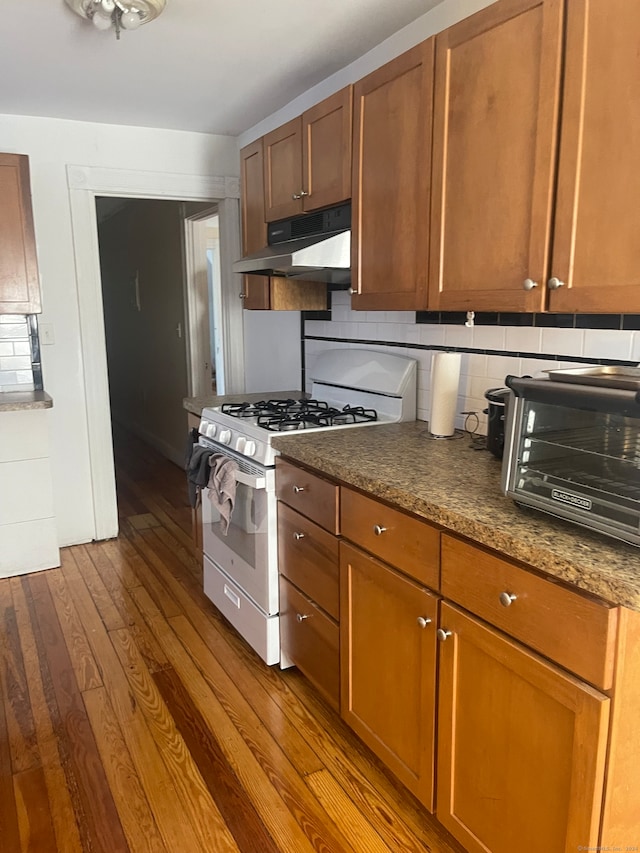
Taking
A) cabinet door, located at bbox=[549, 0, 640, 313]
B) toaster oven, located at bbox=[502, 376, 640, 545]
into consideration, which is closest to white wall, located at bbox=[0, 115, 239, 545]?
cabinet door, located at bbox=[549, 0, 640, 313]

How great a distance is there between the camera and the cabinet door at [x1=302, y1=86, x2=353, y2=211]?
226 centimetres

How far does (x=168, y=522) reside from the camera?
4.10m

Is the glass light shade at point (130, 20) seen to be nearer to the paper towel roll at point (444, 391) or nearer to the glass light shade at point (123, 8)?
the glass light shade at point (123, 8)

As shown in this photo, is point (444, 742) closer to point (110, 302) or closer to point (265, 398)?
point (265, 398)

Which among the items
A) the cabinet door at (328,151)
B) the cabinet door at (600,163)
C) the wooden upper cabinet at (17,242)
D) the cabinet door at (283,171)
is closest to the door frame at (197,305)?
the wooden upper cabinet at (17,242)

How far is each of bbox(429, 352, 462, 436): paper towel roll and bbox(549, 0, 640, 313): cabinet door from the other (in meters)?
0.63

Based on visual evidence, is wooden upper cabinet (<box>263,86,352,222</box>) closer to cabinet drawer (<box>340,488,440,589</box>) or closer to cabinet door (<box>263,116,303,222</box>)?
cabinet door (<box>263,116,303,222</box>)

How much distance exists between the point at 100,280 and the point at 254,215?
1.22 metres

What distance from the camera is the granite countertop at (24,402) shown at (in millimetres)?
3017

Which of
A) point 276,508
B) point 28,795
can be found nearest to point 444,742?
point 276,508

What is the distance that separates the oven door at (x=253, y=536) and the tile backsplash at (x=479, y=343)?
28.1 inches

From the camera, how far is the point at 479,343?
2.21m

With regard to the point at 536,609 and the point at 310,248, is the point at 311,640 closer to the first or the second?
the point at 536,609

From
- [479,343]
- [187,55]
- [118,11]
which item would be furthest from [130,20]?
[479,343]
